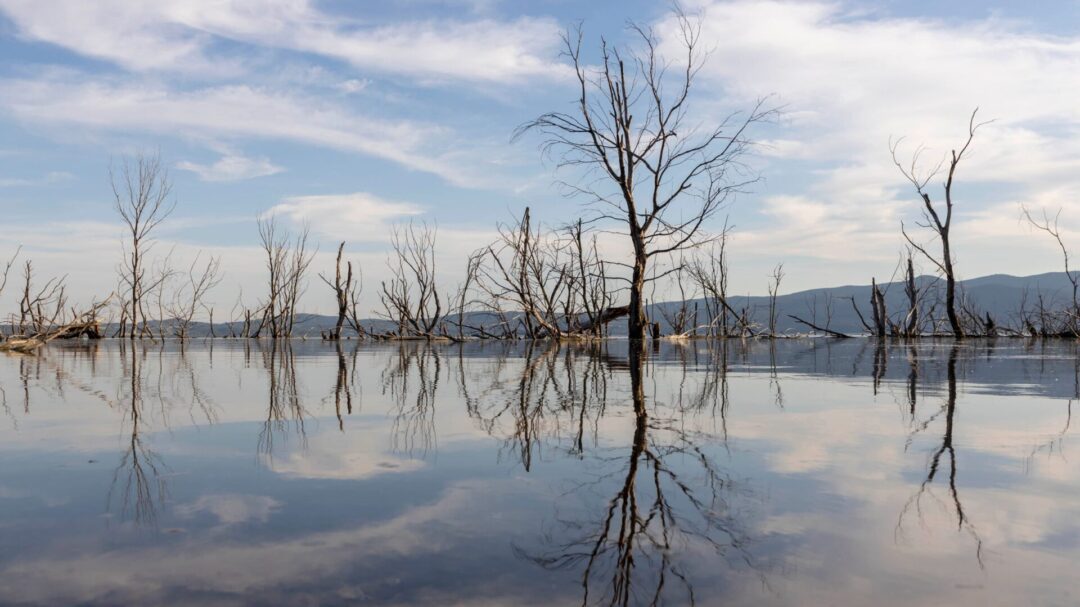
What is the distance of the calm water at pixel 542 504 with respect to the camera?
53.9 inches

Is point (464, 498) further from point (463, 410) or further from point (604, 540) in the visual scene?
point (463, 410)

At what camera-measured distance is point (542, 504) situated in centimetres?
189

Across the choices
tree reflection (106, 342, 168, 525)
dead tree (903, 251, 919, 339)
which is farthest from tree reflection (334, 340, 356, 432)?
dead tree (903, 251, 919, 339)

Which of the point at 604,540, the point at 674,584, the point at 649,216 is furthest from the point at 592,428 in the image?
the point at 649,216

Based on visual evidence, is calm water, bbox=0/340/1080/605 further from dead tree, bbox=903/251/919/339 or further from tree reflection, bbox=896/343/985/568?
dead tree, bbox=903/251/919/339

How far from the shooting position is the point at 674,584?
1363 millimetres

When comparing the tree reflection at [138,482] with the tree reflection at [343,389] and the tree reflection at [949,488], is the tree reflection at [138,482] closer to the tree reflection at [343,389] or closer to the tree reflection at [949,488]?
the tree reflection at [343,389]

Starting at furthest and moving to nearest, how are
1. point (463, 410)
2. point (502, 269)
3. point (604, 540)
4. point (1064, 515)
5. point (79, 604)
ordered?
point (502, 269)
point (463, 410)
point (1064, 515)
point (604, 540)
point (79, 604)

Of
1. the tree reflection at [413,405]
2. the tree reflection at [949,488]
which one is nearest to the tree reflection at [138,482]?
the tree reflection at [413,405]

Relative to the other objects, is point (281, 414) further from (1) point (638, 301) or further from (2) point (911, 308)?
(2) point (911, 308)

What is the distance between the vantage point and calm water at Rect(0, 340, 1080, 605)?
1.37m

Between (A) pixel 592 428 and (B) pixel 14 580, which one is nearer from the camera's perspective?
(B) pixel 14 580

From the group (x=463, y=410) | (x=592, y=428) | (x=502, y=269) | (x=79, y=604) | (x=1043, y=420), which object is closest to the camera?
(x=79, y=604)

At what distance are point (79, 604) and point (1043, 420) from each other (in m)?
3.57
